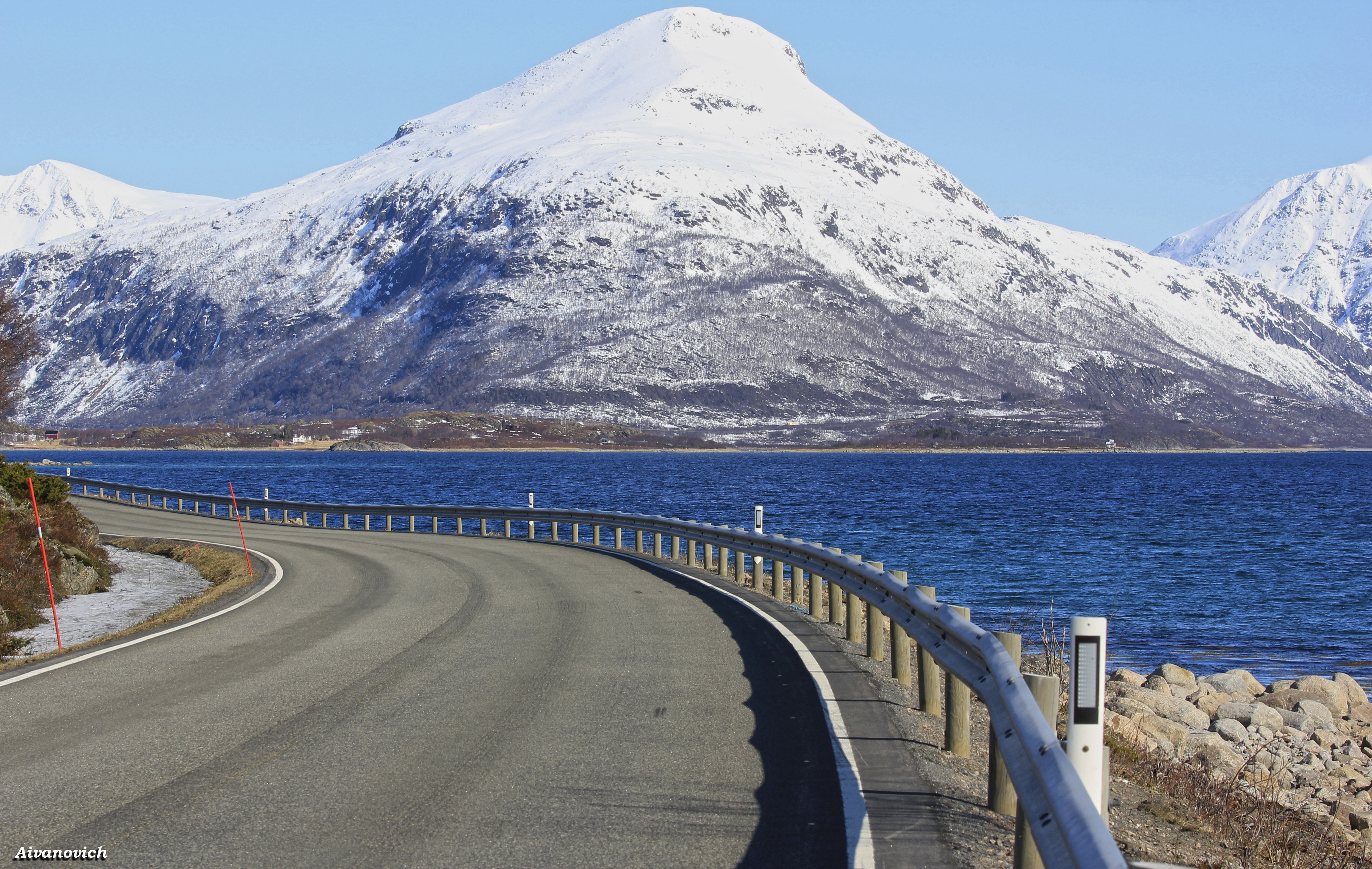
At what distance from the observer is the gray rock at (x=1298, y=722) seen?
14.6 metres

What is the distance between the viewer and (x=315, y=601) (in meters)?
17.8

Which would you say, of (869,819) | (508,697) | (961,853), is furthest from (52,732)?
(961,853)

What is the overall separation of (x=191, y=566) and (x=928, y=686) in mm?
21920

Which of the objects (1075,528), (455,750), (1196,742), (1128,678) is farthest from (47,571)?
(1075,528)

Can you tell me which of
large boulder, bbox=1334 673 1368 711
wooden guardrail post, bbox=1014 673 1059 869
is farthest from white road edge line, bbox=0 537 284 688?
large boulder, bbox=1334 673 1368 711

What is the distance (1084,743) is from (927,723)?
397 centimetres

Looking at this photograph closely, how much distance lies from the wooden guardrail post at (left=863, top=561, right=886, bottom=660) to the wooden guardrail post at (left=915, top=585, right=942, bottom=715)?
2.24 m

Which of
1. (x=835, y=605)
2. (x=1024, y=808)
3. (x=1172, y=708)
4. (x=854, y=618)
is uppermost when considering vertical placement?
(x=1024, y=808)

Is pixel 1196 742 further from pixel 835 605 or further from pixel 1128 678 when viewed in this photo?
pixel 835 605

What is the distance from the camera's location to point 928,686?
9961 millimetres

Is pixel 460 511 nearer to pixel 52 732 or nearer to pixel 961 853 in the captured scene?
pixel 52 732

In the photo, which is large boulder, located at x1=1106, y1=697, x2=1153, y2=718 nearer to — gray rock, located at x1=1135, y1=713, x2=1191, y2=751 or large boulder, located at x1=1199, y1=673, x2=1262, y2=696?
gray rock, located at x1=1135, y1=713, x2=1191, y2=751

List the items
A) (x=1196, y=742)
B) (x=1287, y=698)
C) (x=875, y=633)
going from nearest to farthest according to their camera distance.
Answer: (x=875, y=633) < (x=1196, y=742) < (x=1287, y=698)

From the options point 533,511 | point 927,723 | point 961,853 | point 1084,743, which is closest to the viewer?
point 1084,743
